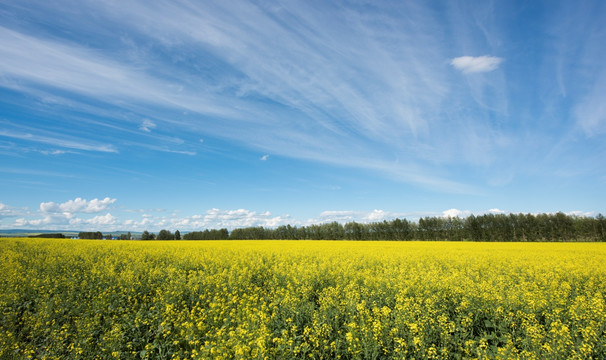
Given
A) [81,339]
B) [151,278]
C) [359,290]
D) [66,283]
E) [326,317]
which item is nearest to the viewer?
[81,339]

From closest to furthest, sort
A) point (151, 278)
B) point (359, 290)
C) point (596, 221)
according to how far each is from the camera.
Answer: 1. point (359, 290)
2. point (151, 278)
3. point (596, 221)

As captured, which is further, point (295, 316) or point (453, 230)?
point (453, 230)

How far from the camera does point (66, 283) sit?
403 inches

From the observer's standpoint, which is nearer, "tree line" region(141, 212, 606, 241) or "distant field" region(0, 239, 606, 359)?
"distant field" region(0, 239, 606, 359)

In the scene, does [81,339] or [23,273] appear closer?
[81,339]

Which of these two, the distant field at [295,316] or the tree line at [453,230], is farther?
the tree line at [453,230]

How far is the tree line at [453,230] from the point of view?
78812mm

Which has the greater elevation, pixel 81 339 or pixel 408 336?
pixel 408 336

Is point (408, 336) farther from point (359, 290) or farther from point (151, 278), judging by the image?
point (151, 278)

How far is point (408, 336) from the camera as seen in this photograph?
18.7ft

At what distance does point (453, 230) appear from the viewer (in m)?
93.8

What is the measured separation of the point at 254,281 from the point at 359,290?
4.94 metres

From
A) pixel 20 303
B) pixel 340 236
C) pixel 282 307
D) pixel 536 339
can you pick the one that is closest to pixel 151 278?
pixel 20 303

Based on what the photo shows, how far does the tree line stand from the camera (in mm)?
78812
